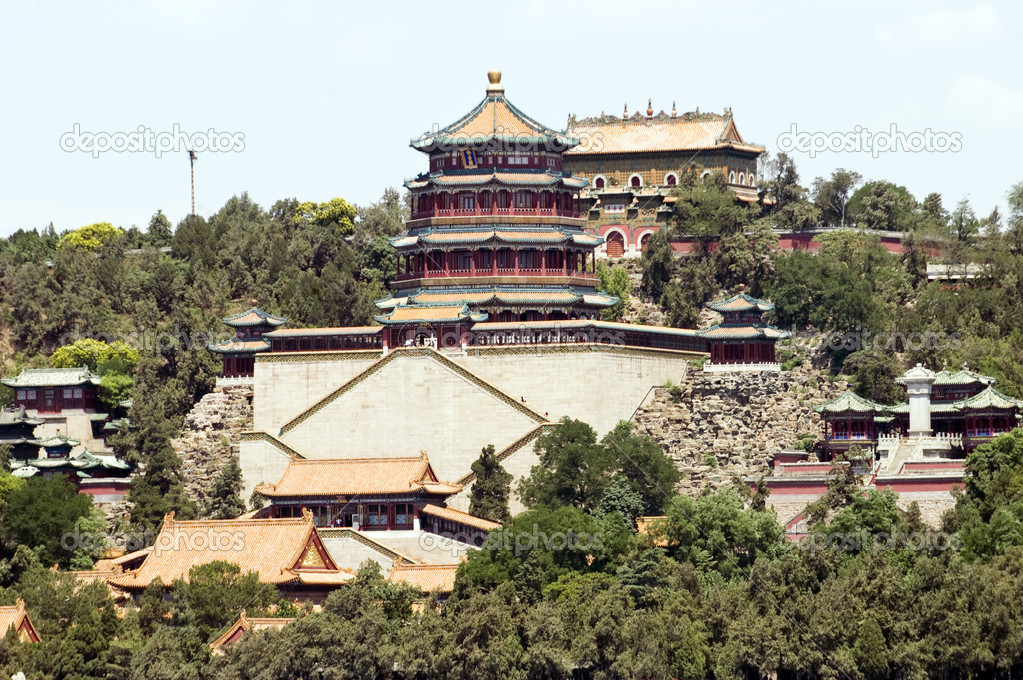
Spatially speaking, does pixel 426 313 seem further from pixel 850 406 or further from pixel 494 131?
pixel 850 406

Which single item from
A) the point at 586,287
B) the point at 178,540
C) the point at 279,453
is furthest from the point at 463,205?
the point at 178,540

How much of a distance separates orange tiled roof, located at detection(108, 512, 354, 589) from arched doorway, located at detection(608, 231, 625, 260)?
33.6 meters

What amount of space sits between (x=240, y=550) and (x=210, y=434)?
43.3 feet

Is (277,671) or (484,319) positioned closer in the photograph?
(277,671)

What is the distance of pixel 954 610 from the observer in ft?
228

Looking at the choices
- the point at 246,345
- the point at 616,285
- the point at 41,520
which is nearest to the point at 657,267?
the point at 616,285

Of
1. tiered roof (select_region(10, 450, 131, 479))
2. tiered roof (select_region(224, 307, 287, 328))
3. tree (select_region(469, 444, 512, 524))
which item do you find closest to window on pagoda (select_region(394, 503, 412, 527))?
tree (select_region(469, 444, 512, 524))

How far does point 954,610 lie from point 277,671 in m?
18.8

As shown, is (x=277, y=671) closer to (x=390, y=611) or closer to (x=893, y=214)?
(x=390, y=611)

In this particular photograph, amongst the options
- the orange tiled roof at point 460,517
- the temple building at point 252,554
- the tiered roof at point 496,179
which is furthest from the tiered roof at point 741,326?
the temple building at point 252,554

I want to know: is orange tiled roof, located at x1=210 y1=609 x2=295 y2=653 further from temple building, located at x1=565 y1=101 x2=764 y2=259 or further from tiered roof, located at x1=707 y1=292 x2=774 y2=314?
temple building, located at x1=565 y1=101 x2=764 y2=259

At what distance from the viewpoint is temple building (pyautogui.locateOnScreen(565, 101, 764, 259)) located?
111500 mm

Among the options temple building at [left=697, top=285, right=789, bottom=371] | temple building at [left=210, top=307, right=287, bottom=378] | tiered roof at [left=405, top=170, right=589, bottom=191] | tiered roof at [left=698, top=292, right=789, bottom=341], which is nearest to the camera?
temple building at [left=697, top=285, right=789, bottom=371]

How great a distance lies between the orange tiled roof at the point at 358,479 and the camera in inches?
3275
